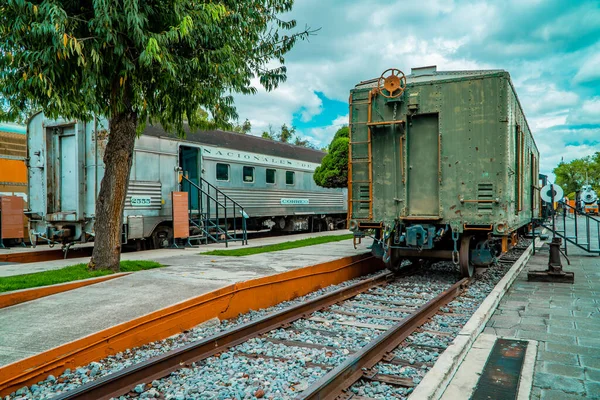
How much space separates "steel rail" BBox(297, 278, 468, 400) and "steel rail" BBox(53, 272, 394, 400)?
1355 millimetres

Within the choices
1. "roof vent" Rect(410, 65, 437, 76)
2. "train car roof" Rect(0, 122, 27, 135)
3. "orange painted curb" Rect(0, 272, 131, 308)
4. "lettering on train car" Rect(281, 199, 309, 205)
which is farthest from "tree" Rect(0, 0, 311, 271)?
"lettering on train car" Rect(281, 199, 309, 205)

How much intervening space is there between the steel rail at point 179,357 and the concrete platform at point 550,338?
7.14 ft

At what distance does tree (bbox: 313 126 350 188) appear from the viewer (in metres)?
17.8

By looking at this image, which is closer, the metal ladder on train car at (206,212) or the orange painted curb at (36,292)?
the orange painted curb at (36,292)

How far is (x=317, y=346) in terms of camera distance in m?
4.64

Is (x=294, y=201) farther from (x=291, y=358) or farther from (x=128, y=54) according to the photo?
(x=291, y=358)

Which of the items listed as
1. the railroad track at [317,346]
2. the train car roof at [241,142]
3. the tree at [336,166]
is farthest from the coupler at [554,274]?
the tree at [336,166]

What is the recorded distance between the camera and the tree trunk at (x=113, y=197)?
7.33m

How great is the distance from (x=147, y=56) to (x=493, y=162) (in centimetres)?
571

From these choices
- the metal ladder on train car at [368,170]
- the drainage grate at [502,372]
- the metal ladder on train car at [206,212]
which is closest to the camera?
the drainage grate at [502,372]

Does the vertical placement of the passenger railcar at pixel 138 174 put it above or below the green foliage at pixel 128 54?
below

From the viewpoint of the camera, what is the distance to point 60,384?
3613mm

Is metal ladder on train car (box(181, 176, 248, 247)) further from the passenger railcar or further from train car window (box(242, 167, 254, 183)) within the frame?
train car window (box(242, 167, 254, 183))

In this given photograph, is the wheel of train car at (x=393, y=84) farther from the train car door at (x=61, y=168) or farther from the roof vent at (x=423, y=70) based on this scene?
the train car door at (x=61, y=168)
